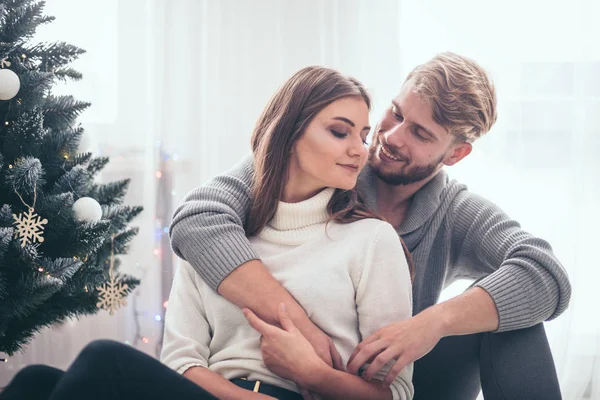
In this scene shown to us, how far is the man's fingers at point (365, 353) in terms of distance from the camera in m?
1.25

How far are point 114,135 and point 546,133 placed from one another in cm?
186

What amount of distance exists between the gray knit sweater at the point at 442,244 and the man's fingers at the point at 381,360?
0.93 feet

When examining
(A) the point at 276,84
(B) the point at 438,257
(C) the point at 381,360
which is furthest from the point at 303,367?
(A) the point at 276,84

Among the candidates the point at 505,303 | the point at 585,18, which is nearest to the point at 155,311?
the point at 505,303

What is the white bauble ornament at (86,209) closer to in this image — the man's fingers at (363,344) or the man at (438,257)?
the man at (438,257)

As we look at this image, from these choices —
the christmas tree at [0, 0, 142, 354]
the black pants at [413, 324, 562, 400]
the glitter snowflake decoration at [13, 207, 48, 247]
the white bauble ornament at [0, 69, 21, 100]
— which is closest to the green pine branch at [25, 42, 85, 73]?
the christmas tree at [0, 0, 142, 354]

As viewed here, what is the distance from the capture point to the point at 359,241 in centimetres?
138

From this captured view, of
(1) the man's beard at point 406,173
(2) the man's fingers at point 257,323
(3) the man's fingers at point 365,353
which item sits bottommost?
(3) the man's fingers at point 365,353

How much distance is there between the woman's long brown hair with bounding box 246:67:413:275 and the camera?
1428 mm

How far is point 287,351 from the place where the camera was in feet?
4.09

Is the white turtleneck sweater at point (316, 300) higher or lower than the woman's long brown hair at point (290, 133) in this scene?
lower

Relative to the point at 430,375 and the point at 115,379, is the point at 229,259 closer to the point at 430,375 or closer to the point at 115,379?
the point at 115,379

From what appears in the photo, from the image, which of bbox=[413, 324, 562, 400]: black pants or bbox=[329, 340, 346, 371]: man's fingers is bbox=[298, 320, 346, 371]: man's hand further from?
bbox=[413, 324, 562, 400]: black pants

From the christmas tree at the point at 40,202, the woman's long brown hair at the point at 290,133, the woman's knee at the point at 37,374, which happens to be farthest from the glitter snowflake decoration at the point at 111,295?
the woman's knee at the point at 37,374
